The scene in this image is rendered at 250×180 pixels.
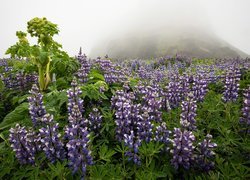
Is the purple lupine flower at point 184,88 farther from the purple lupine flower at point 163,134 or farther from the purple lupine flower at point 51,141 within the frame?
the purple lupine flower at point 51,141

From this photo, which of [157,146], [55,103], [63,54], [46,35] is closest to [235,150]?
[157,146]

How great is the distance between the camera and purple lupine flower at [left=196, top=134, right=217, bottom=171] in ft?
10.7

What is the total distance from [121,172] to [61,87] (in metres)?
2.60

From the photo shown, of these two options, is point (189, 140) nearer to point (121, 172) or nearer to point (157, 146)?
point (157, 146)

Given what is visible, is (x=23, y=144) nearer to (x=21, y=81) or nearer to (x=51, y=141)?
(x=51, y=141)

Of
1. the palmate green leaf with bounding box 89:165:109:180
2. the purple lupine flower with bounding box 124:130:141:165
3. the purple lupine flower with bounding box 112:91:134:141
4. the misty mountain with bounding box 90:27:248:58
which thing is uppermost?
the purple lupine flower with bounding box 112:91:134:141

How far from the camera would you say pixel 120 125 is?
3.71 m

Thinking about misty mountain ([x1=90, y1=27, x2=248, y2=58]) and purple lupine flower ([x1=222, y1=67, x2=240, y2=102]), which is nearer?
purple lupine flower ([x1=222, y1=67, x2=240, y2=102])

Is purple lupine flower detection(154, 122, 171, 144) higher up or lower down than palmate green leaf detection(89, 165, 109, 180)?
higher up

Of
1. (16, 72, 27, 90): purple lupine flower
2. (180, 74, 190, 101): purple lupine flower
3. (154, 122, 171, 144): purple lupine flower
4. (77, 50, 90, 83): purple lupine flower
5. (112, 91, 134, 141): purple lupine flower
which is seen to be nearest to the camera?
(154, 122, 171, 144): purple lupine flower

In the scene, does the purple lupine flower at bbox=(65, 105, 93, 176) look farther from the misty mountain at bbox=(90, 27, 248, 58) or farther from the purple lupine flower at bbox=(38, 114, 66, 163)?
the misty mountain at bbox=(90, 27, 248, 58)

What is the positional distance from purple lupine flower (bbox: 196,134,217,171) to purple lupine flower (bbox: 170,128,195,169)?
13 centimetres

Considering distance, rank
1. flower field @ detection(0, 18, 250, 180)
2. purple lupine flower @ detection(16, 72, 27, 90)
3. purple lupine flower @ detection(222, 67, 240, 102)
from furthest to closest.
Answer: purple lupine flower @ detection(16, 72, 27, 90)
purple lupine flower @ detection(222, 67, 240, 102)
flower field @ detection(0, 18, 250, 180)

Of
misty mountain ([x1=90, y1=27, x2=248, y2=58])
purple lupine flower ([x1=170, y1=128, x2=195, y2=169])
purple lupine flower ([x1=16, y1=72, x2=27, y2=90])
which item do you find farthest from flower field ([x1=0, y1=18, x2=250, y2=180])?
misty mountain ([x1=90, y1=27, x2=248, y2=58])
